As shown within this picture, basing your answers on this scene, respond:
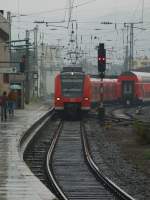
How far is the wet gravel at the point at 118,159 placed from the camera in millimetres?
15395

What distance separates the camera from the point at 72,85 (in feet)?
142

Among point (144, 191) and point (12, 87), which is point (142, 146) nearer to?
point (144, 191)

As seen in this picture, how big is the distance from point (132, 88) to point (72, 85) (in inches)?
821

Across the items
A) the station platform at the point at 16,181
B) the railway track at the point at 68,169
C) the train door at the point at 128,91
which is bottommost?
the train door at the point at 128,91

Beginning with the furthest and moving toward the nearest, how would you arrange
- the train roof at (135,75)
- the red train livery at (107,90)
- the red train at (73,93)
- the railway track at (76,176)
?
the train roof at (135,75) < the red train livery at (107,90) < the red train at (73,93) < the railway track at (76,176)

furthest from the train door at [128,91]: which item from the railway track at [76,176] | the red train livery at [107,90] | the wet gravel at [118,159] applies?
the railway track at [76,176]

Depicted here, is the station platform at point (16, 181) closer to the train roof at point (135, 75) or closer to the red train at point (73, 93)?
the red train at point (73, 93)

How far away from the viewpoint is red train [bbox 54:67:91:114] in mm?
43031

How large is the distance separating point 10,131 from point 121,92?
35183 mm

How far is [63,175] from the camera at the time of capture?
17.8m

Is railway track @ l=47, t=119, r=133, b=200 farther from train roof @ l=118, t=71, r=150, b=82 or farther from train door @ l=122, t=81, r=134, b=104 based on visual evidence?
train door @ l=122, t=81, r=134, b=104

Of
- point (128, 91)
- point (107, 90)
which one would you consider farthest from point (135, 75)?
point (107, 90)

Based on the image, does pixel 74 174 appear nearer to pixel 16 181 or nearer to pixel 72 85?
pixel 16 181

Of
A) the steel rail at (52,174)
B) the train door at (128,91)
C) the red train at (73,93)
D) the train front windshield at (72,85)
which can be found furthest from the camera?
the train door at (128,91)
